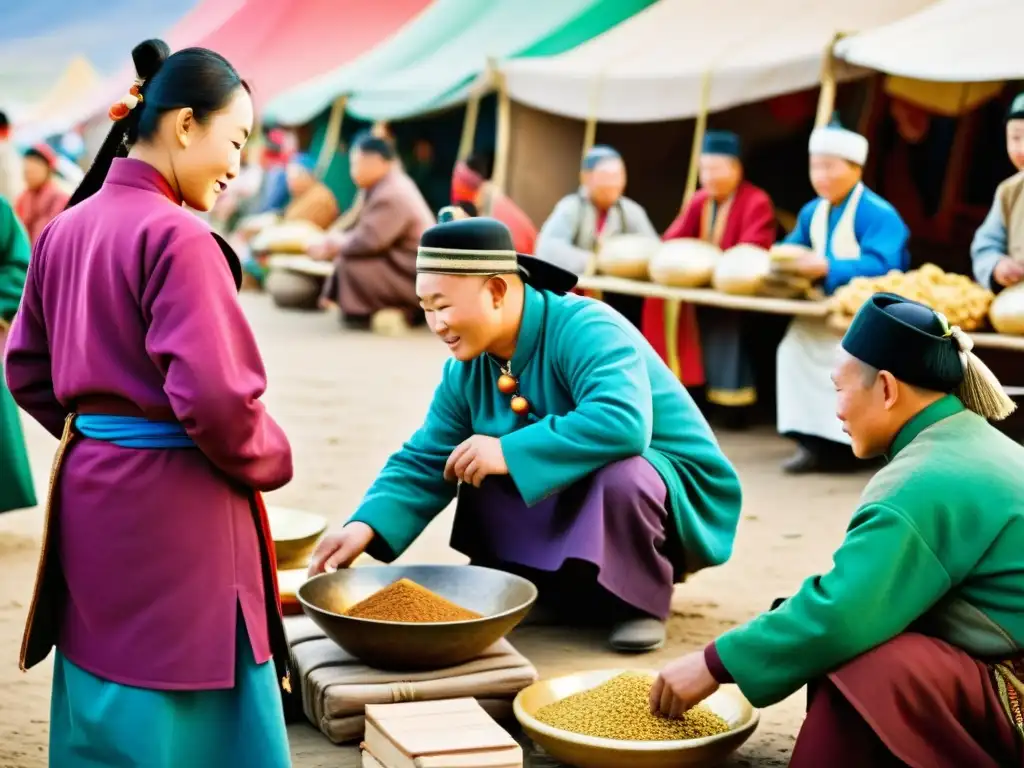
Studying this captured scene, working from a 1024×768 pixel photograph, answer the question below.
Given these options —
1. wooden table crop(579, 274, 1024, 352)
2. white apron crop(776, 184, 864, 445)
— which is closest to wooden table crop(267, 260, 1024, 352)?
wooden table crop(579, 274, 1024, 352)

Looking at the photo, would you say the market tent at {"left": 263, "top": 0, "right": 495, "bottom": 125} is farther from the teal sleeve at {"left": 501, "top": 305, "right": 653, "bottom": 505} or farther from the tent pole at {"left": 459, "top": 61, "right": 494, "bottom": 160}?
the teal sleeve at {"left": 501, "top": 305, "right": 653, "bottom": 505}

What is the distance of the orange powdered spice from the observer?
3.25 meters

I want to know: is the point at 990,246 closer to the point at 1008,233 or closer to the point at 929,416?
the point at 1008,233

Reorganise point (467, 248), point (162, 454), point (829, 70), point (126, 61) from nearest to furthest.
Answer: point (162, 454) < point (467, 248) < point (829, 70) < point (126, 61)

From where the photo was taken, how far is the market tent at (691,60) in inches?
309

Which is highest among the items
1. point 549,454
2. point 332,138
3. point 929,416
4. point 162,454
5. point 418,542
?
→ point 332,138

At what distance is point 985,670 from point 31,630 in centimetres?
174

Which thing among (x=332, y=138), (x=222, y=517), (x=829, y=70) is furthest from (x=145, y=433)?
(x=332, y=138)

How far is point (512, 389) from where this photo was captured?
3.79m

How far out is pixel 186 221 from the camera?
7.64ft

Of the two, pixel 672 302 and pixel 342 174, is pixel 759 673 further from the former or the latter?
pixel 342 174

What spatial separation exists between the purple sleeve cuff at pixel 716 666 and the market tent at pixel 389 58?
10.7 meters

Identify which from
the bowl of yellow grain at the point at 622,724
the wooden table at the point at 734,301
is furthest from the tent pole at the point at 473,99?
the bowl of yellow grain at the point at 622,724

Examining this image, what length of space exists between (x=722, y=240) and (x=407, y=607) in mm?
4552
